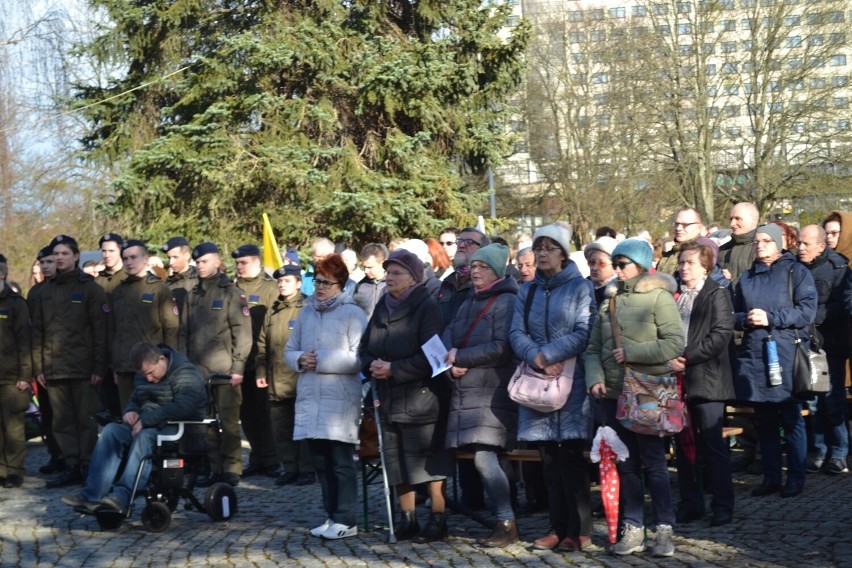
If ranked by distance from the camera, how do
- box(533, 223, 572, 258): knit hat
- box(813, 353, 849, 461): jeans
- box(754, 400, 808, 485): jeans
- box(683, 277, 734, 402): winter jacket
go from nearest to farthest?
box(533, 223, 572, 258): knit hat, box(683, 277, 734, 402): winter jacket, box(754, 400, 808, 485): jeans, box(813, 353, 849, 461): jeans

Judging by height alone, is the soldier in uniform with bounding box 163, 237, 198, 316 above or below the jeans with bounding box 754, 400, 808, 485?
above

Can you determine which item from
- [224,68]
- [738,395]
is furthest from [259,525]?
[224,68]

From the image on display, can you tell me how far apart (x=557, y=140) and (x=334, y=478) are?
3583 cm

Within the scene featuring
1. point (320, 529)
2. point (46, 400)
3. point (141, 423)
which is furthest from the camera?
point (46, 400)

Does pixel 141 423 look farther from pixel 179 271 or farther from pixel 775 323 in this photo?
pixel 775 323

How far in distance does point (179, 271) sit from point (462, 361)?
5388 mm

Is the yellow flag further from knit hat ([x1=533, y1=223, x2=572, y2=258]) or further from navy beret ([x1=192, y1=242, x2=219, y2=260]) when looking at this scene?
knit hat ([x1=533, y1=223, x2=572, y2=258])

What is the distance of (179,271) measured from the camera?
502 inches

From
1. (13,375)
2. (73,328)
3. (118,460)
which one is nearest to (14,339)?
(13,375)

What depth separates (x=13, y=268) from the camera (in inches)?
1401

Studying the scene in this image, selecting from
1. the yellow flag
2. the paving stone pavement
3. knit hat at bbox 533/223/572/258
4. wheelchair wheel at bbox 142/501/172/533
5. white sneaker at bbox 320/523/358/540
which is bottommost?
the paving stone pavement

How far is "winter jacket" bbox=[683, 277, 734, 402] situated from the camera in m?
8.28

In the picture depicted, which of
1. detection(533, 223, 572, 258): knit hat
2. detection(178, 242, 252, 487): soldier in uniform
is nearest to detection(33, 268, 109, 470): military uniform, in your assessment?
detection(178, 242, 252, 487): soldier in uniform

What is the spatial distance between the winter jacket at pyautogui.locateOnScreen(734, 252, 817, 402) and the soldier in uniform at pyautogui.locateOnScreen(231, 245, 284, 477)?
4.94 meters
